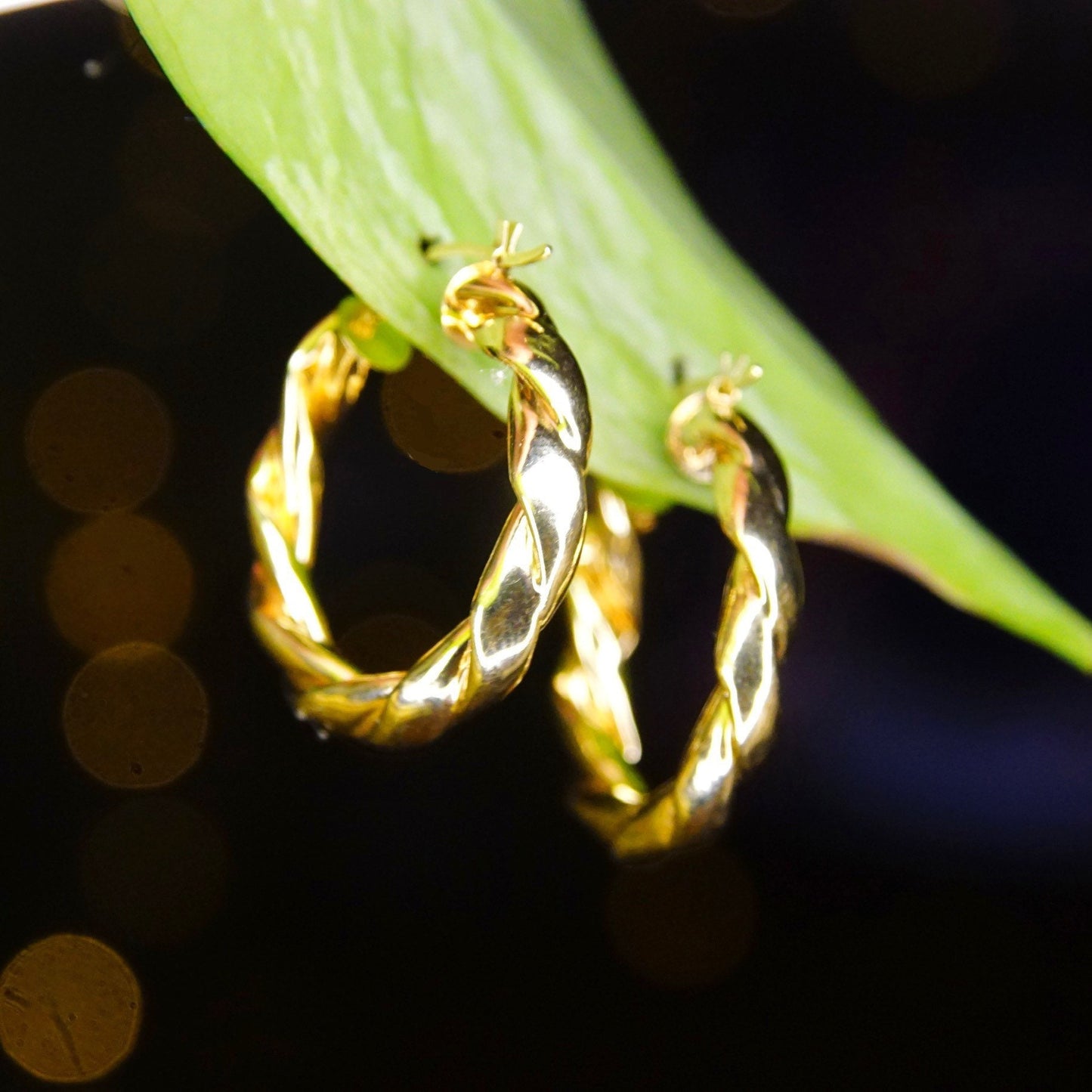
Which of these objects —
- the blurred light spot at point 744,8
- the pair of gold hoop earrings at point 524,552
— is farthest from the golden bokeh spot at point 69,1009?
the blurred light spot at point 744,8

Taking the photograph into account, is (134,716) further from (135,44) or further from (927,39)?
(927,39)

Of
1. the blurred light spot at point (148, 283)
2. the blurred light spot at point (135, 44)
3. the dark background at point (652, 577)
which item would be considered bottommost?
the dark background at point (652, 577)

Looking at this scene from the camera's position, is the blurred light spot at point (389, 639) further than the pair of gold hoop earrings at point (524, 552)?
Yes

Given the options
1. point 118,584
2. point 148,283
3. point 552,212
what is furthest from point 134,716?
point 552,212

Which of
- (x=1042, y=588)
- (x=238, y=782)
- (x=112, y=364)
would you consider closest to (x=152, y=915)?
(x=238, y=782)

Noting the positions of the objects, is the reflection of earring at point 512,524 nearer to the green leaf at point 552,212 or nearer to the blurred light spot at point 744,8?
the green leaf at point 552,212
